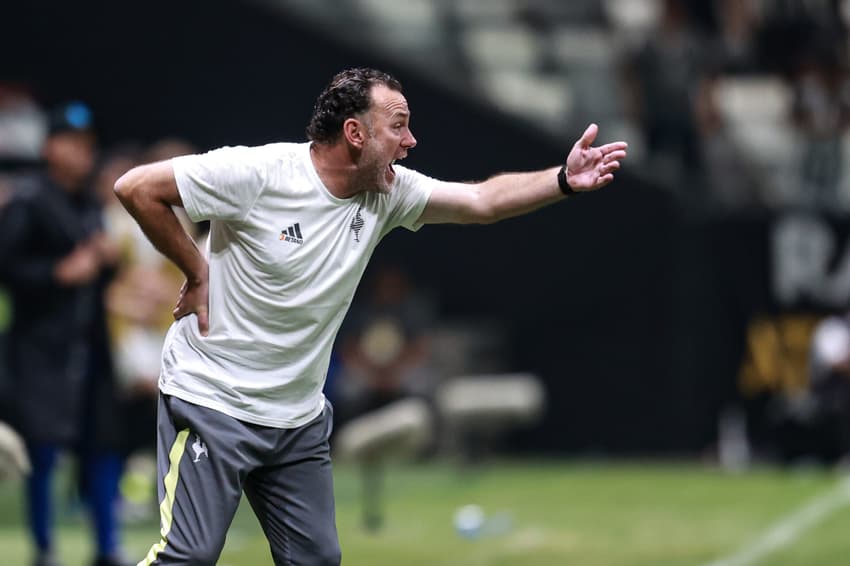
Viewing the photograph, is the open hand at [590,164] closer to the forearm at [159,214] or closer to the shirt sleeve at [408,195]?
the shirt sleeve at [408,195]

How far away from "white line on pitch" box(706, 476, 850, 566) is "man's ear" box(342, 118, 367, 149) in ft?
16.5

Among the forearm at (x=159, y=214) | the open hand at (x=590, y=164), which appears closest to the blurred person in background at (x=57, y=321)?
the forearm at (x=159, y=214)

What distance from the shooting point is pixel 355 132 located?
18.9 feet

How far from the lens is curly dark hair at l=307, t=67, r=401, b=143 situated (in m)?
5.76

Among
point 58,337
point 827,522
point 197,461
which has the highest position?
point 58,337

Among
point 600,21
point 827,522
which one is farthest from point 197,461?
point 600,21

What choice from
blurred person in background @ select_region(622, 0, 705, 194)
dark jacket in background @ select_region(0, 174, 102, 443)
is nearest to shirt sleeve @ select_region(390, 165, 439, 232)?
dark jacket in background @ select_region(0, 174, 102, 443)

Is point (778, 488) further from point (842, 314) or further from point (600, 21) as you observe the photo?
point (600, 21)

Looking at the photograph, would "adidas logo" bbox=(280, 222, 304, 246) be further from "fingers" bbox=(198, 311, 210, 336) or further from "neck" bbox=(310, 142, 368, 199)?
"fingers" bbox=(198, 311, 210, 336)

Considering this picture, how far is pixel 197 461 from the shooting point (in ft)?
18.6

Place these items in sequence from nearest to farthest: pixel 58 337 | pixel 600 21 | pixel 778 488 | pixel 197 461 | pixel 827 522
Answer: pixel 197 461 < pixel 58 337 < pixel 827 522 < pixel 778 488 < pixel 600 21

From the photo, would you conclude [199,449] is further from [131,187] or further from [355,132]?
[355,132]

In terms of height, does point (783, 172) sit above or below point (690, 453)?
above

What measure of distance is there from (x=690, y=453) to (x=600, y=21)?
16.8 ft
